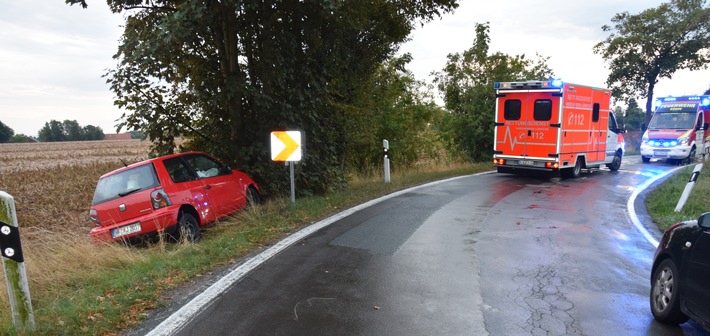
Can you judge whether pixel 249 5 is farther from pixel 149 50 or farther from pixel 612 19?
pixel 612 19

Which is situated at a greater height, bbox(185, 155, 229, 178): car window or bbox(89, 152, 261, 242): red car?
bbox(185, 155, 229, 178): car window

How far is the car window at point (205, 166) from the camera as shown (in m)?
8.41

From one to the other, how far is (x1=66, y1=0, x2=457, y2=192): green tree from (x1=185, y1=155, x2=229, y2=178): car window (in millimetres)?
1399

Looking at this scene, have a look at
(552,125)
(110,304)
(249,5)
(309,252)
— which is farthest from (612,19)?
(110,304)

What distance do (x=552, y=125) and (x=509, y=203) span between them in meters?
5.38

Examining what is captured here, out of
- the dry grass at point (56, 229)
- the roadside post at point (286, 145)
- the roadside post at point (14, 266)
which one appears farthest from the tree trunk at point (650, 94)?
the roadside post at point (14, 266)

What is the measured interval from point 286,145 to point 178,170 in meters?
2.07

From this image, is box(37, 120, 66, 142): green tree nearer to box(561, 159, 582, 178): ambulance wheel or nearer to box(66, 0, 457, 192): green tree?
box(66, 0, 457, 192): green tree

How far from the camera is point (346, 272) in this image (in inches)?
209

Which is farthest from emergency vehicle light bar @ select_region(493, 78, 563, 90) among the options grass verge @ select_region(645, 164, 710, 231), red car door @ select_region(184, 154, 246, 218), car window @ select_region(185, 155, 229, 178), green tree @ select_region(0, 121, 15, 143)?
green tree @ select_region(0, 121, 15, 143)

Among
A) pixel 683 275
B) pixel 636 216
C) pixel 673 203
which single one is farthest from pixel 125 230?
pixel 673 203

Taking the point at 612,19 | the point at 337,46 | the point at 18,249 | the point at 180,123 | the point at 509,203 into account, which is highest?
the point at 612,19

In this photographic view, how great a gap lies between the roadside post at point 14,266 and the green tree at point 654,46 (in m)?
40.4

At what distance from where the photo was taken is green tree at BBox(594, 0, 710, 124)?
32.7m
